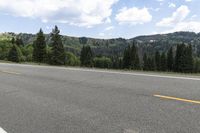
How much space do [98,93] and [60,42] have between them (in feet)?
128

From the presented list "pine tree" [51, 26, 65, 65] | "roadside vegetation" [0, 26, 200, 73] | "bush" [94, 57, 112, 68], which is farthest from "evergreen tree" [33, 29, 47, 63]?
"bush" [94, 57, 112, 68]

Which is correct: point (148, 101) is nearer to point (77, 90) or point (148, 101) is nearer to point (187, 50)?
point (77, 90)

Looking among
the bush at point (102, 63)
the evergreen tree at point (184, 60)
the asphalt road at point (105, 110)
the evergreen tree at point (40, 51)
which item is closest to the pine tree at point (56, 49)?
the evergreen tree at point (40, 51)

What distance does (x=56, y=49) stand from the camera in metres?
45.2

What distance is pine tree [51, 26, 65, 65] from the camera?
44.8 meters

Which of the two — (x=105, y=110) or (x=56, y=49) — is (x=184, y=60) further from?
(x=105, y=110)

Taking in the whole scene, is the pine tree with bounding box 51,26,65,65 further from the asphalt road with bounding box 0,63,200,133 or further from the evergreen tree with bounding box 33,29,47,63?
the asphalt road with bounding box 0,63,200,133

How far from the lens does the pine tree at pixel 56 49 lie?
147 ft

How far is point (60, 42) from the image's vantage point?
150 feet

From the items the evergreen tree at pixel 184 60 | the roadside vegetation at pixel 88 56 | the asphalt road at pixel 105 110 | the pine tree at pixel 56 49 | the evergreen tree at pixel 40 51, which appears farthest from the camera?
the evergreen tree at pixel 184 60

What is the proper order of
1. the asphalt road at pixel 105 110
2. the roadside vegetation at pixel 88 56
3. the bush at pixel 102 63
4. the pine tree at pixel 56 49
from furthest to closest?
the bush at pixel 102 63 → the roadside vegetation at pixel 88 56 → the pine tree at pixel 56 49 → the asphalt road at pixel 105 110

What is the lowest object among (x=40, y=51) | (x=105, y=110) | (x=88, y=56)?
(x=105, y=110)

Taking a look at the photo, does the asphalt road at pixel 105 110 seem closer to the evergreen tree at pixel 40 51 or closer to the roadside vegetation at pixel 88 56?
the roadside vegetation at pixel 88 56

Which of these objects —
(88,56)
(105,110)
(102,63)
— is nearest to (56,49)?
(88,56)
